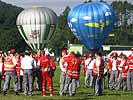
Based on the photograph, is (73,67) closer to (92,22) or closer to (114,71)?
(114,71)

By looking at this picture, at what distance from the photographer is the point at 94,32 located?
45562 mm

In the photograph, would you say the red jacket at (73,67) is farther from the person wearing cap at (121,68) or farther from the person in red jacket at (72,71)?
the person wearing cap at (121,68)

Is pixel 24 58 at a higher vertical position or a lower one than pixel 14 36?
higher

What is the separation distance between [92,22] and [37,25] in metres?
17.1

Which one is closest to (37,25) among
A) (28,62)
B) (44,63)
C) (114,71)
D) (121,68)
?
(114,71)

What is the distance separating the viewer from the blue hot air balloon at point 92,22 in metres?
44.3

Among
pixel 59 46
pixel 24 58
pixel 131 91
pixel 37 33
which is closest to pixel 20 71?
pixel 24 58

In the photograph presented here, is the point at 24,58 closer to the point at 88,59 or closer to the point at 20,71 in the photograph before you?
the point at 20,71

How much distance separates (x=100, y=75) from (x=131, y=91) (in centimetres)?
424

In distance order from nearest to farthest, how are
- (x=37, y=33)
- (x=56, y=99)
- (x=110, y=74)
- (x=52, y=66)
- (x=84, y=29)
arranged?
(x=56, y=99) < (x=52, y=66) < (x=110, y=74) < (x=84, y=29) < (x=37, y=33)

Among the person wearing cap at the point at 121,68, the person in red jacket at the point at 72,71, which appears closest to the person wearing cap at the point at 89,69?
the person wearing cap at the point at 121,68

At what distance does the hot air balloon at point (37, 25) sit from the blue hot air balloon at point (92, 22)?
14.3 m

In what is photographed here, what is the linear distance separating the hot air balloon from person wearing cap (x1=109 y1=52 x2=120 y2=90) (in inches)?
1248

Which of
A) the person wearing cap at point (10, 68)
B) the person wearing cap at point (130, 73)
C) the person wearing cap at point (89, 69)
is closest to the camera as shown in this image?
the person wearing cap at point (10, 68)
